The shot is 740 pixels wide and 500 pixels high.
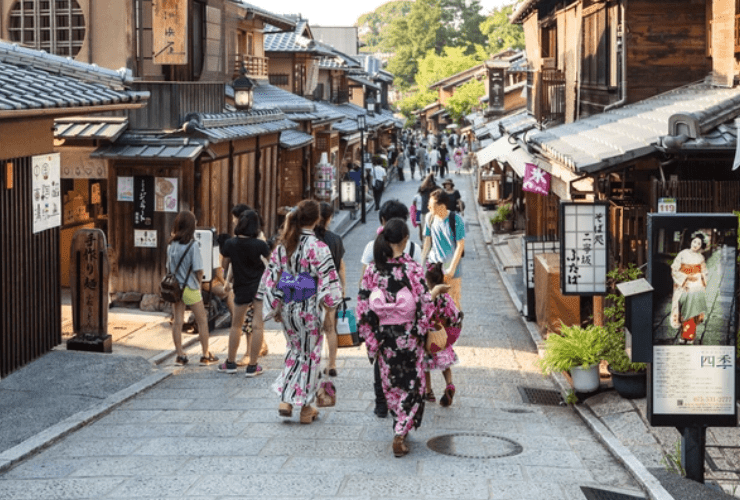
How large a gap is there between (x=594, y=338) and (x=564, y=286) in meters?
1.21

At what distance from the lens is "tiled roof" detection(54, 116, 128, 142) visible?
1692cm

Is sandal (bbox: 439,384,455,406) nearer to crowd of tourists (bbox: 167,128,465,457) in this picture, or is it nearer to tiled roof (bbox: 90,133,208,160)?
crowd of tourists (bbox: 167,128,465,457)

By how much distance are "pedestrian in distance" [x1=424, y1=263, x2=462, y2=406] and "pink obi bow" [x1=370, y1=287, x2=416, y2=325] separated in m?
0.83

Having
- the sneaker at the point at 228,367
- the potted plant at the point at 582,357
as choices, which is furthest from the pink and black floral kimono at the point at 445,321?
the sneaker at the point at 228,367

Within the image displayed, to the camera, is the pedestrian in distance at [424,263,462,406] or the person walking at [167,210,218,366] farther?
the person walking at [167,210,218,366]

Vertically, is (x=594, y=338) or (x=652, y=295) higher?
(x=652, y=295)

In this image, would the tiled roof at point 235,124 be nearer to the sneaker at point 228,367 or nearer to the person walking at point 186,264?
the person walking at point 186,264

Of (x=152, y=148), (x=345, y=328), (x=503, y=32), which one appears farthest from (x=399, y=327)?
(x=503, y=32)

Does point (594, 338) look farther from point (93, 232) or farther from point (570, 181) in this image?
point (93, 232)

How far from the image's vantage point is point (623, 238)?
41.0 feet

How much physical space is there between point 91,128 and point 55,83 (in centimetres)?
491

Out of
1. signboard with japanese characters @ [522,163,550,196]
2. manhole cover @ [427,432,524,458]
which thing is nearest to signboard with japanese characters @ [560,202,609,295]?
manhole cover @ [427,432,524,458]

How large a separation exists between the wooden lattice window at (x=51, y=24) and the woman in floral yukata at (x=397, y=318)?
1096 centimetres

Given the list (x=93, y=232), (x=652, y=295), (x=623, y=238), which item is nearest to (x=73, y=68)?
(x=93, y=232)
